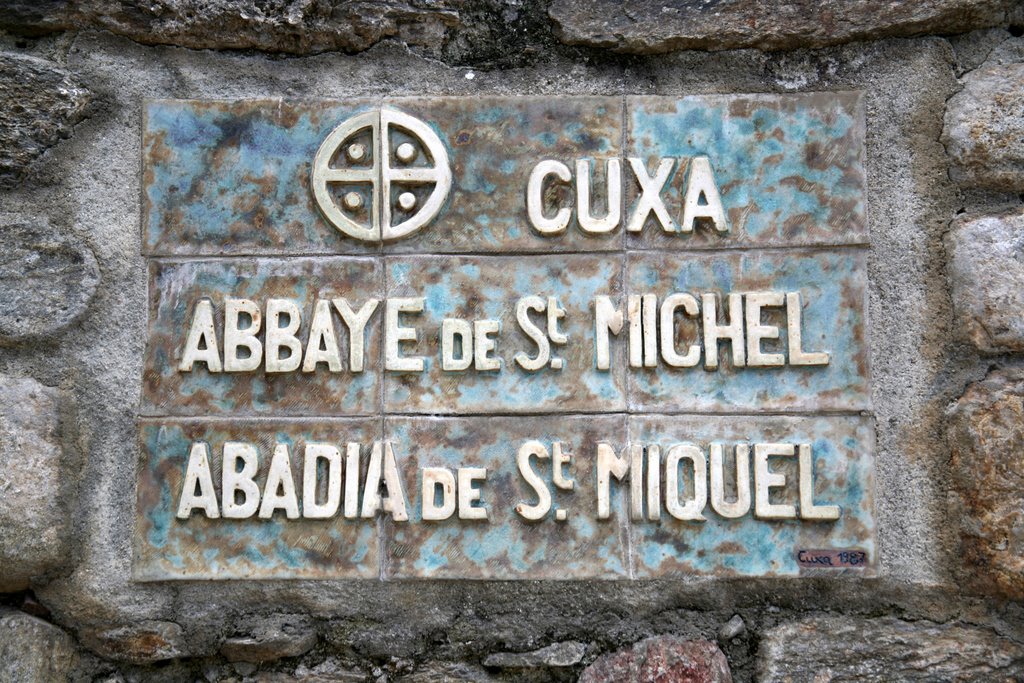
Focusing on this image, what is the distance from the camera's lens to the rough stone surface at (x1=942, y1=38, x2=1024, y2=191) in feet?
4.17

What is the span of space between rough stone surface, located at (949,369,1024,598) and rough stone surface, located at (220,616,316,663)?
3.30ft

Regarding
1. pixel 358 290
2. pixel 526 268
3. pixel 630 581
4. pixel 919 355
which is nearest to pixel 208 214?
pixel 358 290

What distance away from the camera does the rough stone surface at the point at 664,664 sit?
1.26 m

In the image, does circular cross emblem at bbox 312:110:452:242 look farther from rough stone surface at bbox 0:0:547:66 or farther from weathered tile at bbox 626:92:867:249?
weathered tile at bbox 626:92:867:249

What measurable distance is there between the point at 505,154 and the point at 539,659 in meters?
0.79

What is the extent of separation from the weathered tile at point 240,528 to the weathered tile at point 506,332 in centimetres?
12

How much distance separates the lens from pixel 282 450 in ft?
4.29

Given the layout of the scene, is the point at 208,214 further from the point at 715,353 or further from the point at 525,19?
the point at 715,353

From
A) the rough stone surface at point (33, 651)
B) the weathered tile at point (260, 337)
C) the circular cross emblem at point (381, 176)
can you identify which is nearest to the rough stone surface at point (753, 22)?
the circular cross emblem at point (381, 176)

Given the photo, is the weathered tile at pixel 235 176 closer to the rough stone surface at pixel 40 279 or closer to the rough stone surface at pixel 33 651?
the rough stone surface at pixel 40 279

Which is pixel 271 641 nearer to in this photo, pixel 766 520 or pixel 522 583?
pixel 522 583

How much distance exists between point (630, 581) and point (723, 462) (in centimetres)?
23

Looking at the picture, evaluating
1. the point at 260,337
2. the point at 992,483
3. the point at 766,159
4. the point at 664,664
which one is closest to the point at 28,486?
the point at 260,337

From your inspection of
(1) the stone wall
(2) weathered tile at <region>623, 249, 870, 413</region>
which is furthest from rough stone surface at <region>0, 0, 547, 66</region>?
(2) weathered tile at <region>623, 249, 870, 413</region>
